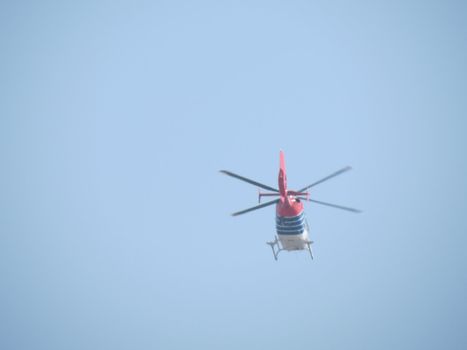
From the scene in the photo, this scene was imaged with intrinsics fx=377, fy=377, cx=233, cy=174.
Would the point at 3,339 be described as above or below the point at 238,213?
below

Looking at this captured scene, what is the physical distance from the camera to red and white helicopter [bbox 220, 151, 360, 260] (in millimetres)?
30844

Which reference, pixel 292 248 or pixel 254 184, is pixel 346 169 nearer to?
pixel 254 184

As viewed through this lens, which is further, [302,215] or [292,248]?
[292,248]

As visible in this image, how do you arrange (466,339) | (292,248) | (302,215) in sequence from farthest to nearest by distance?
(466,339), (292,248), (302,215)

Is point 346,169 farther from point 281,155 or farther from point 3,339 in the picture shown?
point 3,339

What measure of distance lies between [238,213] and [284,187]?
4379mm

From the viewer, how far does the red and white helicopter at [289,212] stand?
3084 centimetres

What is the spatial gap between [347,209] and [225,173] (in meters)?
9.98

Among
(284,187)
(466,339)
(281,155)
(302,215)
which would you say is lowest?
(466,339)

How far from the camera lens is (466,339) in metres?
177

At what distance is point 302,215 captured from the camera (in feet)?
111

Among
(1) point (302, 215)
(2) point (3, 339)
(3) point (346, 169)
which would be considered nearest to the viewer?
(3) point (346, 169)

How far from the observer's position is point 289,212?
1283 inches

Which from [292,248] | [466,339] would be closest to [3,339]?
[292,248]
